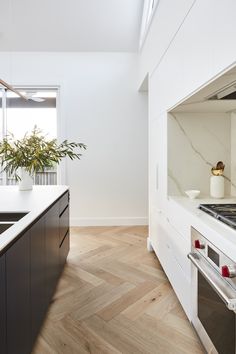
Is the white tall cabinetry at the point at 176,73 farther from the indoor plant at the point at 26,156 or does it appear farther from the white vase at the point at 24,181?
the white vase at the point at 24,181

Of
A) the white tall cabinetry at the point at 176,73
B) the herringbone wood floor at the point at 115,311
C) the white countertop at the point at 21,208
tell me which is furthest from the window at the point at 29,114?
the white countertop at the point at 21,208

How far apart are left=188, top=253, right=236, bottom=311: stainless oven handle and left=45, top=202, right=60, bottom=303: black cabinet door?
100 centimetres

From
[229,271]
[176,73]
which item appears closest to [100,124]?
[176,73]

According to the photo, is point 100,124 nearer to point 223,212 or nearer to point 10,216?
point 10,216

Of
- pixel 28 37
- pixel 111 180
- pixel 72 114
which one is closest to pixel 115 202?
pixel 111 180

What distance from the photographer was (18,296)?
3.91 feet

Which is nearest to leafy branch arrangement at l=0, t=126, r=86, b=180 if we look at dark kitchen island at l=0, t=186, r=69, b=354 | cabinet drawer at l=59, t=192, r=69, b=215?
cabinet drawer at l=59, t=192, r=69, b=215

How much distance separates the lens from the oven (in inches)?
42.7

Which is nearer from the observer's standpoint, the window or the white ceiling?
the white ceiling

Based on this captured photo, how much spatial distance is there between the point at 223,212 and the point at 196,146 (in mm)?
913

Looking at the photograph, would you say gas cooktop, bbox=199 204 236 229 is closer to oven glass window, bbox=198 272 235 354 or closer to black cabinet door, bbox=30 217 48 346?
oven glass window, bbox=198 272 235 354

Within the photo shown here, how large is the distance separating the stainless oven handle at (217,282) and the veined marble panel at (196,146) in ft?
3.07

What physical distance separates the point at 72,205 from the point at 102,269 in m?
1.86

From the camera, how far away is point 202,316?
1.44 m
